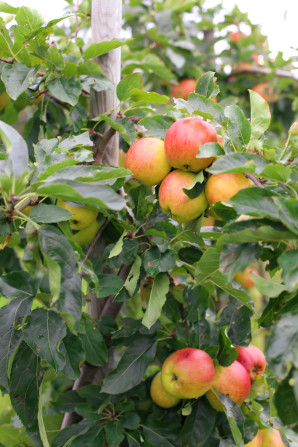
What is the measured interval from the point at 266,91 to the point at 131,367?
1634 mm

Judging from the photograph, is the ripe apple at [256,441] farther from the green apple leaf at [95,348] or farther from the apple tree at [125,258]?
the green apple leaf at [95,348]

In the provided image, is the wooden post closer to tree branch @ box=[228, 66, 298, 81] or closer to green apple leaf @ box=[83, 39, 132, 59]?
green apple leaf @ box=[83, 39, 132, 59]

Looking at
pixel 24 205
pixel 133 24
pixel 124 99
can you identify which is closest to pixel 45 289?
pixel 24 205

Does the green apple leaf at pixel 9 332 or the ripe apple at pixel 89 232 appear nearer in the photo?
the green apple leaf at pixel 9 332

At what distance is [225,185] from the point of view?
0.70 metres

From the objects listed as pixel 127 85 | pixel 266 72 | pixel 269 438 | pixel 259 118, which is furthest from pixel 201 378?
pixel 266 72

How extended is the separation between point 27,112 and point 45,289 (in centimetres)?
73

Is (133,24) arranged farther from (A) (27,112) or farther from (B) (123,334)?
(B) (123,334)

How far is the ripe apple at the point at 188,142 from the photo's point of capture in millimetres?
741

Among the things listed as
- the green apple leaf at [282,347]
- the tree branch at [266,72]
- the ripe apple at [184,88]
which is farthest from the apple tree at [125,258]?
the tree branch at [266,72]

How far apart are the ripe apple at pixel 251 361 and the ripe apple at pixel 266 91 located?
1452 millimetres

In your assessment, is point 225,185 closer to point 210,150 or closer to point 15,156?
point 210,150

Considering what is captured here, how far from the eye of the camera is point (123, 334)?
3.25 ft

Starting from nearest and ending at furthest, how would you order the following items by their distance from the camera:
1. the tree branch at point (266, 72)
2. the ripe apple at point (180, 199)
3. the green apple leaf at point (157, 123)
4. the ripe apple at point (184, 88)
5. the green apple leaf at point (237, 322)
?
the ripe apple at point (180, 199)
the green apple leaf at point (157, 123)
the green apple leaf at point (237, 322)
the ripe apple at point (184, 88)
the tree branch at point (266, 72)
